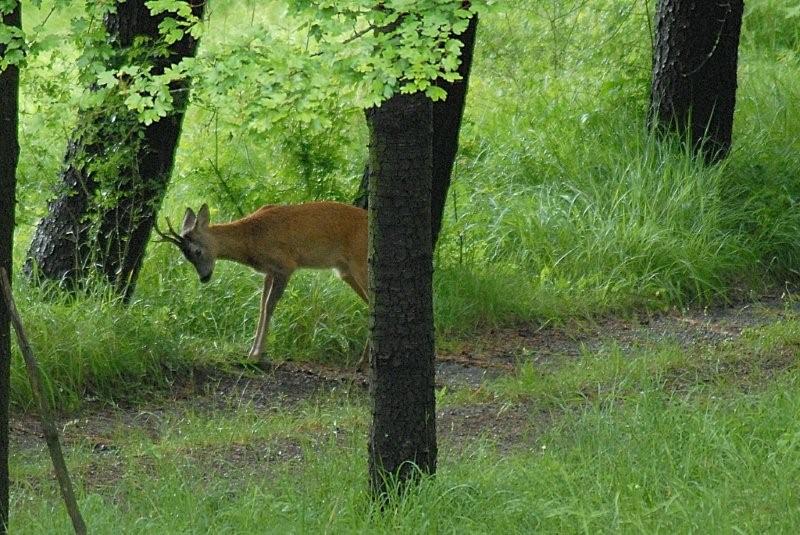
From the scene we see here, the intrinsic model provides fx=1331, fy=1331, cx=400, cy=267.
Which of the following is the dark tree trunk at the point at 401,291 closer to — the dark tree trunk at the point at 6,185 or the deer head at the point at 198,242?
the dark tree trunk at the point at 6,185

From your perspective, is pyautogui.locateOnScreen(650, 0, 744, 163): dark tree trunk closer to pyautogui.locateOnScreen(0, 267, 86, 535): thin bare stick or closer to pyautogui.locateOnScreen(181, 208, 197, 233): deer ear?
pyautogui.locateOnScreen(181, 208, 197, 233): deer ear

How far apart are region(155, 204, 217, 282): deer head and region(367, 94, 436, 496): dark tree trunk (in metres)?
4.21

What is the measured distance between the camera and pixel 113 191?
9.12m

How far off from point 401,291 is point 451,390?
3.17m

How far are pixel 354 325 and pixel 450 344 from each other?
0.71 m

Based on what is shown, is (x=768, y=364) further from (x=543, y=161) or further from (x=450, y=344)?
(x=543, y=161)

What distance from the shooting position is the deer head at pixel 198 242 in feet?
31.3

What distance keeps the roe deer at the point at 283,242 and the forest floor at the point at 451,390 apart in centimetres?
65

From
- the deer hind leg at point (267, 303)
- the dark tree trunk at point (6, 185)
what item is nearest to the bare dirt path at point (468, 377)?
the deer hind leg at point (267, 303)

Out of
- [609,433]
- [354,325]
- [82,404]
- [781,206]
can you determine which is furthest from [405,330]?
[781,206]

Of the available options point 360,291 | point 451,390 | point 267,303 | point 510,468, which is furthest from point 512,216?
point 510,468

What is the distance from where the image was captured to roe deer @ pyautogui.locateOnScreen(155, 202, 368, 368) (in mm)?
A: 9469

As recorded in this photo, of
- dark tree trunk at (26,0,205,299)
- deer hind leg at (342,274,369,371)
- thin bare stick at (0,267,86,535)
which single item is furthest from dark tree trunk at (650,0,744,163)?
thin bare stick at (0,267,86,535)

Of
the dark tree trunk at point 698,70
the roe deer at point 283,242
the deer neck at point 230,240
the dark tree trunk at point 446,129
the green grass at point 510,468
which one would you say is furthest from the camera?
the dark tree trunk at point 698,70
